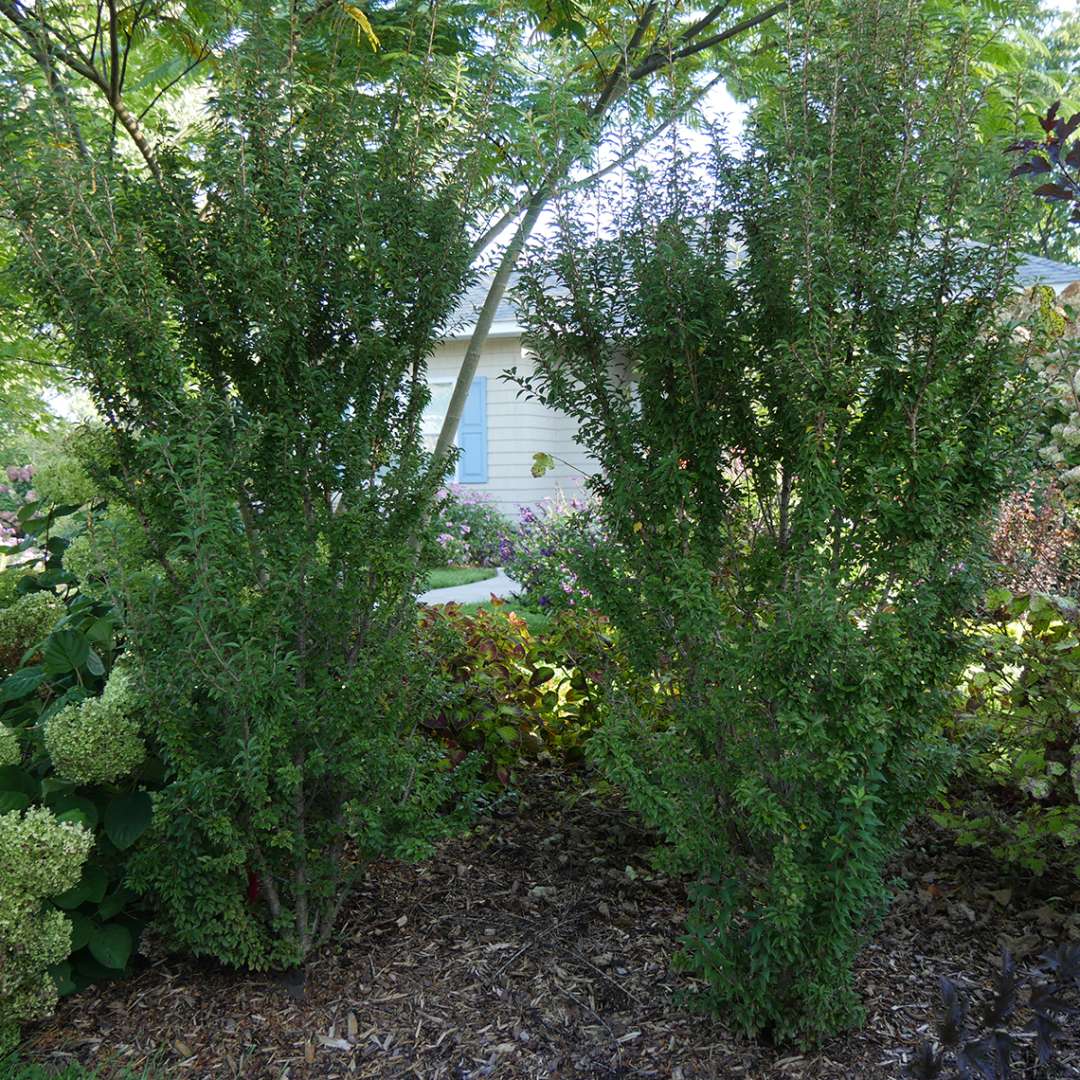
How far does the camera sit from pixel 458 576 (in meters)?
9.34

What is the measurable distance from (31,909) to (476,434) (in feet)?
29.5

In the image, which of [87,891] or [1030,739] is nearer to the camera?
[87,891]

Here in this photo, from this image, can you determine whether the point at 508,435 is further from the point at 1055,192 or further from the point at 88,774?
the point at 1055,192

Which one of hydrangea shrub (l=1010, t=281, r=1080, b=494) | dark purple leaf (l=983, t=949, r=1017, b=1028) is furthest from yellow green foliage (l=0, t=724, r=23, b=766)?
hydrangea shrub (l=1010, t=281, r=1080, b=494)

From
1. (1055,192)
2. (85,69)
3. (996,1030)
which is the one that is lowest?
(996,1030)

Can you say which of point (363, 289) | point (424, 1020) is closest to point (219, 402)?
point (363, 289)

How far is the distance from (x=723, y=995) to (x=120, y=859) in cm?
178

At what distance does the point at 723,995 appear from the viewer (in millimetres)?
2410

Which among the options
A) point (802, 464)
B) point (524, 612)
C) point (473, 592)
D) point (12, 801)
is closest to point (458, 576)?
point (473, 592)

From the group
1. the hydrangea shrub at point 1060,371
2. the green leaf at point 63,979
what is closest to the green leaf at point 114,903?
the green leaf at point 63,979

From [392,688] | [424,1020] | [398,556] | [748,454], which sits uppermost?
[748,454]

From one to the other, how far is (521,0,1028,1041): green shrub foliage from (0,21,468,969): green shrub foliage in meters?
0.55

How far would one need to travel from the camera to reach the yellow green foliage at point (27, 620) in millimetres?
3254

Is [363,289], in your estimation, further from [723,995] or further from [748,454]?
[723,995]
